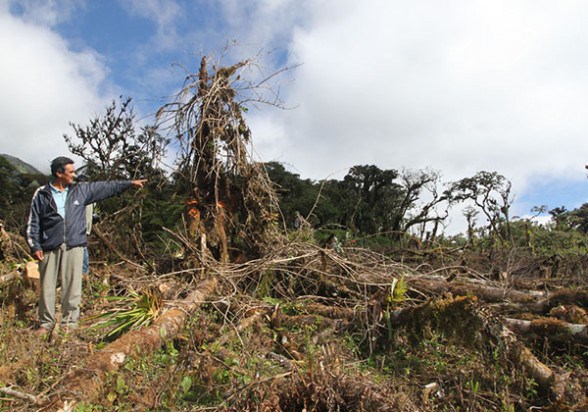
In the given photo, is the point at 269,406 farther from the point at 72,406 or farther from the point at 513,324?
the point at 513,324

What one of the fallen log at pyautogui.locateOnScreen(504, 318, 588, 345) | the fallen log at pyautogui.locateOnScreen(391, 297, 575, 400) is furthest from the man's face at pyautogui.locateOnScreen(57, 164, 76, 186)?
the fallen log at pyautogui.locateOnScreen(504, 318, 588, 345)

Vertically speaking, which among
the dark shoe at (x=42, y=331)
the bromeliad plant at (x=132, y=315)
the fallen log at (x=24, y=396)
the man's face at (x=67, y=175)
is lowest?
the fallen log at (x=24, y=396)

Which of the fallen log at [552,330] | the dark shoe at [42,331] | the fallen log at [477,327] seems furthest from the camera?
the dark shoe at [42,331]

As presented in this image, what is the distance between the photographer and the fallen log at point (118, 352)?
9.55 feet

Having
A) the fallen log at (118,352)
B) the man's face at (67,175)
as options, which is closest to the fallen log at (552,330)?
the fallen log at (118,352)

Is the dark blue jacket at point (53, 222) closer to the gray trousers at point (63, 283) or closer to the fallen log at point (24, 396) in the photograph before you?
the gray trousers at point (63, 283)

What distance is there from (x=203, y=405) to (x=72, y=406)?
818 mm

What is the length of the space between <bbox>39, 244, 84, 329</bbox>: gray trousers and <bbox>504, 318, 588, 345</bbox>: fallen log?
4347 mm

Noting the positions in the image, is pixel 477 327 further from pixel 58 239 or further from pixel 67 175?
pixel 67 175

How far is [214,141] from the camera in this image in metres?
6.82

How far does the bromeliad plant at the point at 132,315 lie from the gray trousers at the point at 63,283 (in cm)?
30

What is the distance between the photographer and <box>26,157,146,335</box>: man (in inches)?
182

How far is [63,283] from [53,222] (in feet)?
2.19

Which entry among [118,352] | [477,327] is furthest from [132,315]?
[477,327]
